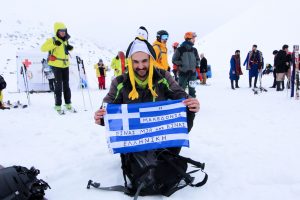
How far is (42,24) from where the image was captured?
2309 inches

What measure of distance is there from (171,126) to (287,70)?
35.5 feet

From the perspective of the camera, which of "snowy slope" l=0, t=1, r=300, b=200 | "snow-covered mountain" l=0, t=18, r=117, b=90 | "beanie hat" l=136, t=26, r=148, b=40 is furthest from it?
"snow-covered mountain" l=0, t=18, r=117, b=90

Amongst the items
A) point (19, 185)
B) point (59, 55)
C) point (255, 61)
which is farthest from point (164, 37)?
point (255, 61)

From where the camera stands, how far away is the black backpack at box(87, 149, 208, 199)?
2.72 metres

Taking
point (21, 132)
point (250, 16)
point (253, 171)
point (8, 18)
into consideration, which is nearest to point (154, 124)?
point (253, 171)

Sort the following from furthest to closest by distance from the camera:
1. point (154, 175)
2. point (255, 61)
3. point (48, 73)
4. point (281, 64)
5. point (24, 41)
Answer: point (24, 41) < point (48, 73) < point (255, 61) < point (281, 64) < point (154, 175)

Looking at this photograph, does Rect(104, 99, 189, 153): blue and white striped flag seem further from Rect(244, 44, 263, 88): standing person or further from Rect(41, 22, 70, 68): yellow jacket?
Rect(244, 44, 263, 88): standing person

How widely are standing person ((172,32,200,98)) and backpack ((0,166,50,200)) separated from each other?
5210 millimetres

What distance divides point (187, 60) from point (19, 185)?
5.48 m

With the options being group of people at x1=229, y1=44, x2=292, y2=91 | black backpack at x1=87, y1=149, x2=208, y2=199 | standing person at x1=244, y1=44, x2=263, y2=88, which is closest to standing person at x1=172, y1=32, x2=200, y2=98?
black backpack at x1=87, y1=149, x2=208, y2=199

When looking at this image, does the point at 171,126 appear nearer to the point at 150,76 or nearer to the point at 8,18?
the point at 150,76

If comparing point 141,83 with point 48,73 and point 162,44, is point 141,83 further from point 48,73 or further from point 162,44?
point 48,73

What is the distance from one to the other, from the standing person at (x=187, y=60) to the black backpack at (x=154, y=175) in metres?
4.42

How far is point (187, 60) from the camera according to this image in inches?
283
